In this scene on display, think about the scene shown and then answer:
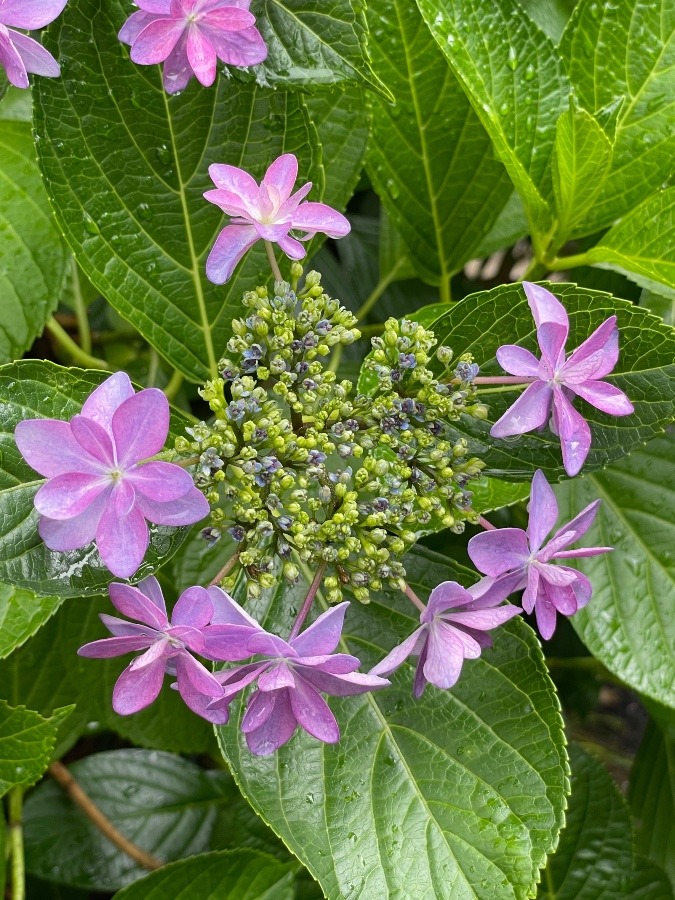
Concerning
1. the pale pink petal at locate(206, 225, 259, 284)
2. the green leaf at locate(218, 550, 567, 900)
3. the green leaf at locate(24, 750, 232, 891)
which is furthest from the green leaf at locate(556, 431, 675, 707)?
the green leaf at locate(24, 750, 232, 891)

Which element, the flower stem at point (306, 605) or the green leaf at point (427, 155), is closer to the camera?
the flower stem at point (306, 605)

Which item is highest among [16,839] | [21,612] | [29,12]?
[29,12]

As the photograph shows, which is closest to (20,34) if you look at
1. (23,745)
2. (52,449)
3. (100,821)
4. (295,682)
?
(52,449)

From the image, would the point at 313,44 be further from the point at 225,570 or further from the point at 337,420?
the point at 225,570

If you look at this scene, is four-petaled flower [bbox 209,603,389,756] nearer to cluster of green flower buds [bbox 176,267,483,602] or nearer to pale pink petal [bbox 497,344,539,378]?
cluster of green flower buds [bbox 176,267,483,602]

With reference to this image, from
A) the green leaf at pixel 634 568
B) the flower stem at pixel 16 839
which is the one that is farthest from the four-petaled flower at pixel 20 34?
the flower stem at pixel 16 839

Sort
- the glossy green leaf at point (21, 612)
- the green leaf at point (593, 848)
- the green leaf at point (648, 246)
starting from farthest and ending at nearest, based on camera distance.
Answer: the green leaf at point (593, 848)
the green leaf at point (648, 246)
the glossy green leaf at point (21, 612)

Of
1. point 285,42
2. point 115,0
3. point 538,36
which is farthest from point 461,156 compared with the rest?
point 115,0

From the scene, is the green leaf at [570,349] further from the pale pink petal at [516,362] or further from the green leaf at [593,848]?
the green leaf at [593,848]
